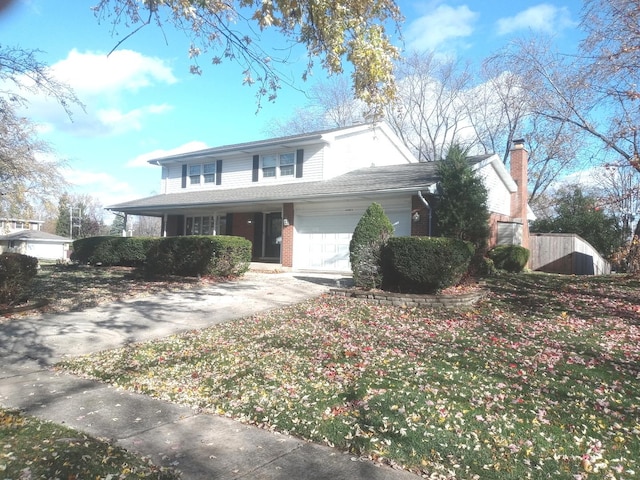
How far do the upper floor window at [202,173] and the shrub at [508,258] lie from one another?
43.6ft

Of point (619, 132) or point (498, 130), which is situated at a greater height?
point (498, 130)

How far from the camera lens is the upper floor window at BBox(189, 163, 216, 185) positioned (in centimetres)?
2261

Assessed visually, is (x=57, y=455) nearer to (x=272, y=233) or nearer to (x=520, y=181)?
(x=272, y=233)

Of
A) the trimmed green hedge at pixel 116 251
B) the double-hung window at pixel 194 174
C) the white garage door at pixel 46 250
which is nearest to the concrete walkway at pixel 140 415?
the trimmed green hedge at pixel 116 251

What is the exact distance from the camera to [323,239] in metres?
17.4

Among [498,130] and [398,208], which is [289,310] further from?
[498,130]


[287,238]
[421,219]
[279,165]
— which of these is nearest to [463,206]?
[421,219]

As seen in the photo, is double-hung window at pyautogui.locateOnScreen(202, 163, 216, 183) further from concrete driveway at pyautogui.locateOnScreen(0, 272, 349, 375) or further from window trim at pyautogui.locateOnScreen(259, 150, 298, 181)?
concrete driveway at pyautogui.locateOnScreen(0, 272, 349, 375)

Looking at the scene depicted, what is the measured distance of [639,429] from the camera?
402 centimetres

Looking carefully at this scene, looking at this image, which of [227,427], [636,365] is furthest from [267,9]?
[636,365]

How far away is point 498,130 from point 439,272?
27129mm

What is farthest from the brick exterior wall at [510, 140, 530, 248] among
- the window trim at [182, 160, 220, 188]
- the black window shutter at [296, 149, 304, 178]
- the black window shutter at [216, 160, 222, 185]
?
the window trim at [182, 160, 220, 188]

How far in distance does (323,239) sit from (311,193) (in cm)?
180

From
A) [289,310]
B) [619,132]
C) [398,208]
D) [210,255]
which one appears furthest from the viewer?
[398,208]
